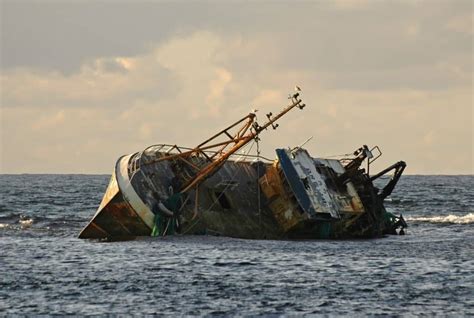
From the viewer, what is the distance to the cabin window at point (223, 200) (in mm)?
47094

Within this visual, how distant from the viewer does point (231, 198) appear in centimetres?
4744

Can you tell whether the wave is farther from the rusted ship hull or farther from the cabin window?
the cabin window

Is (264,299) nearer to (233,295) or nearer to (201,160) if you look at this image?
(233,295)

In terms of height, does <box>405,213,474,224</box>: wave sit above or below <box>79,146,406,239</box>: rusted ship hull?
above

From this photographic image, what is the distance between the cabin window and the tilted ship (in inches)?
2.1

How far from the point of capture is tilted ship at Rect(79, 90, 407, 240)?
4412 cm

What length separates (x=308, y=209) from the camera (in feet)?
149

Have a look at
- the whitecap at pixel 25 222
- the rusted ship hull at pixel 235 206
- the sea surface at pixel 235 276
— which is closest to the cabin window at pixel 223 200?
the rusted ship hull at pixel 235 206

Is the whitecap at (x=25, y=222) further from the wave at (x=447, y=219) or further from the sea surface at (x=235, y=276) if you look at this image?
the wave at (x=447, y=219)

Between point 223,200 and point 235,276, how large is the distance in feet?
44.8

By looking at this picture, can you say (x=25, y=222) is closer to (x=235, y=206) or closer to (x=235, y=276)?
(x=235, y=206)

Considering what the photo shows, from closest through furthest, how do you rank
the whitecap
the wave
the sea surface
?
the sea surface
the whitecap
the wave

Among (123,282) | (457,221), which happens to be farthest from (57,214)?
(123,282)

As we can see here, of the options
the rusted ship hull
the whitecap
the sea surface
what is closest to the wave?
the sea surface
